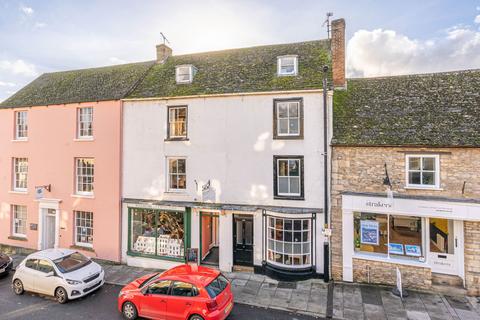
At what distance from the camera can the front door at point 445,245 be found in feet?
37.6

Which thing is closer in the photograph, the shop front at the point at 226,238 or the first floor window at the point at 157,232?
the shop front at the point at 226,238

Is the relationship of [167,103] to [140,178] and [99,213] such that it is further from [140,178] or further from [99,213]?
[99,213]

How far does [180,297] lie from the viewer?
8734 millimetres

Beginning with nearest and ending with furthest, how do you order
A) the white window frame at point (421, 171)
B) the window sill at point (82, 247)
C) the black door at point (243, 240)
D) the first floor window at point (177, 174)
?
the white window frame at point (421, 171), the black door at point (243, 240), the first floor window at point (177, 174), the window sill at point (82, 247)

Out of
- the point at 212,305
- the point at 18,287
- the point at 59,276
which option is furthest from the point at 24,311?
the point at 212,305

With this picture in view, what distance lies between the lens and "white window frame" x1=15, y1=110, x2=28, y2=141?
17219mm

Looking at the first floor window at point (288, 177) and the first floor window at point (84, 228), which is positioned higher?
the first floor window at point (288, 177)

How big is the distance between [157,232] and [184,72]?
8.95m

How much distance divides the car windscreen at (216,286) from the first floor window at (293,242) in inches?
163

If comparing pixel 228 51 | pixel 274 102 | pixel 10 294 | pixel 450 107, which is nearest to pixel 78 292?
pixel 10 294

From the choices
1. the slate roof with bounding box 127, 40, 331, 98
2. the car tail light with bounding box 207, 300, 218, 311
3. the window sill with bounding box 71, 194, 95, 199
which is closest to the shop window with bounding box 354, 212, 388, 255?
the slate roof with bounding box 127, 40, 331, 98

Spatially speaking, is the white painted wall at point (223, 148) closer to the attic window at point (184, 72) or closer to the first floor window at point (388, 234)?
the attic window at point (184, 72)

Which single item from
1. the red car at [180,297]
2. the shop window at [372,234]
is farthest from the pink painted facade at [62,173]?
the shop window at [372,234]

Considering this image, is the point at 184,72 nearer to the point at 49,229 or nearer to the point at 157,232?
the point at 157,232
